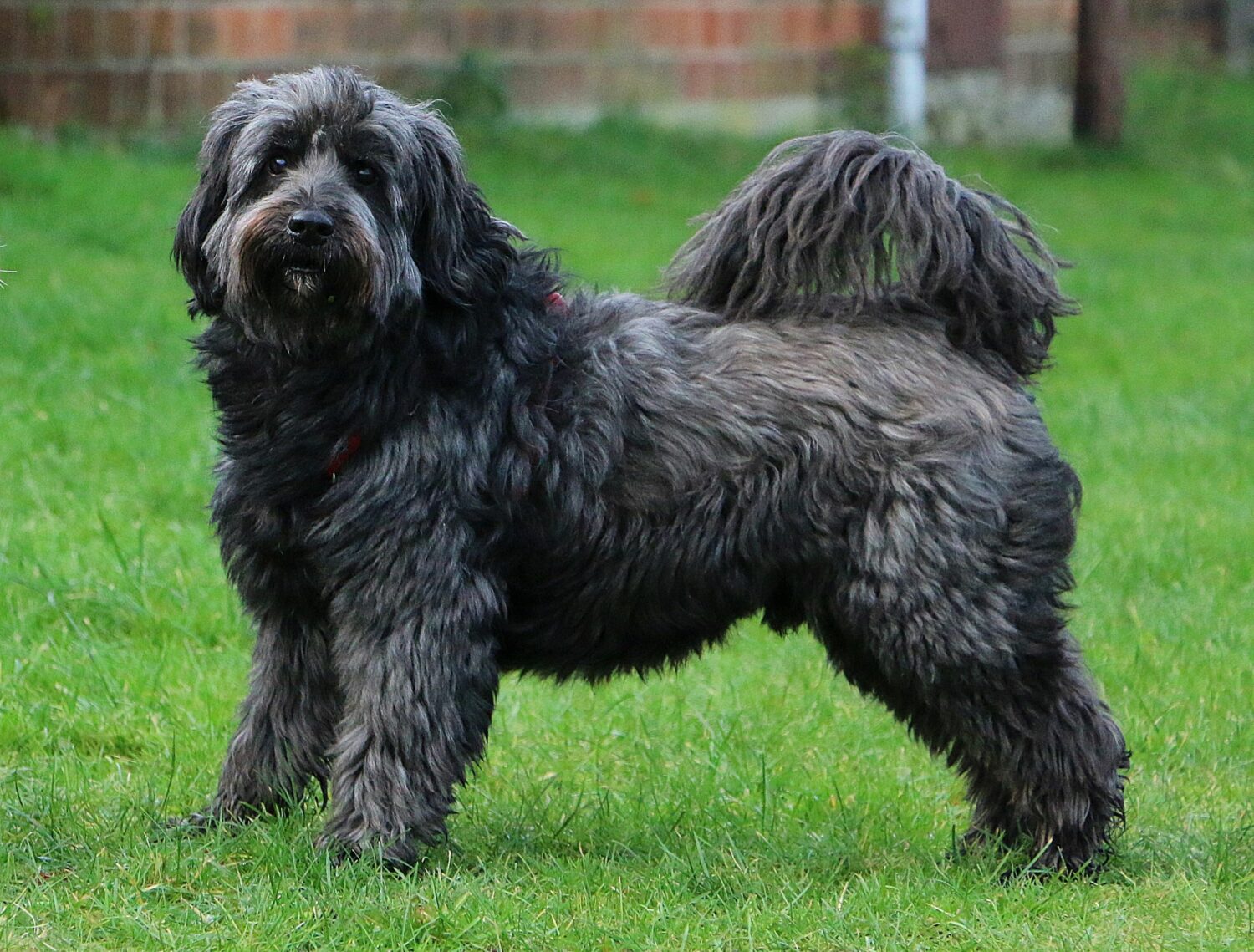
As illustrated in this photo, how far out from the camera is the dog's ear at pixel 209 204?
15.2ft

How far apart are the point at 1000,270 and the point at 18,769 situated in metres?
3.09

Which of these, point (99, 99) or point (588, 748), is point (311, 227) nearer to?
point (588, 748)

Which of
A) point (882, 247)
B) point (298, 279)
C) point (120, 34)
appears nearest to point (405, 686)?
point (298, 279)

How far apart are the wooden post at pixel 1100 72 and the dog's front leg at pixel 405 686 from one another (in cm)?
1581

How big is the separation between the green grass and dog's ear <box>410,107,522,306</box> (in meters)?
1.50

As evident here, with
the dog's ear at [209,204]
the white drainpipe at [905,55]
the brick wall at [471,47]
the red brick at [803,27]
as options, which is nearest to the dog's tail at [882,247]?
the dog's ear at [209,204]

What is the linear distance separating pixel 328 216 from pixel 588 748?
2.22 metres

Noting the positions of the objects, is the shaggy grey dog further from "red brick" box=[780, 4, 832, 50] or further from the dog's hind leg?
"red brick" box=[780, 4, 832, 50]

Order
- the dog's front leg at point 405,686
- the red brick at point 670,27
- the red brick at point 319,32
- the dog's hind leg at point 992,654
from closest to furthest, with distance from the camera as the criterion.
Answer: the dog's front leg at point 405,686 < the dog's hind leg at point 992,654 < the red brick at point 319,32 < the red brick at point 670,27

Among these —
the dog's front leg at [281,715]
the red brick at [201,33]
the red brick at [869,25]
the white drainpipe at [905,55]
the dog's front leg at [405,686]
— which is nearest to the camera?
the dog's front leg at [405,686]

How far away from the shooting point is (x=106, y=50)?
13930 millimetres

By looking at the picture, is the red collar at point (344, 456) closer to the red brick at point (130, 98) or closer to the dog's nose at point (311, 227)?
the dog's nose at point (311, 227)

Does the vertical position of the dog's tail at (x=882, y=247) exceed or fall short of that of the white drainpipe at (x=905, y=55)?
it falls short

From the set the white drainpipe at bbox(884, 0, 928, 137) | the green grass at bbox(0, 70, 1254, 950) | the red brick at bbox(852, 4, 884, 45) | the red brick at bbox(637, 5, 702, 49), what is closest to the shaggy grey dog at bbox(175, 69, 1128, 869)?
the green grass at bbox(0, 70, 1254, 950)
